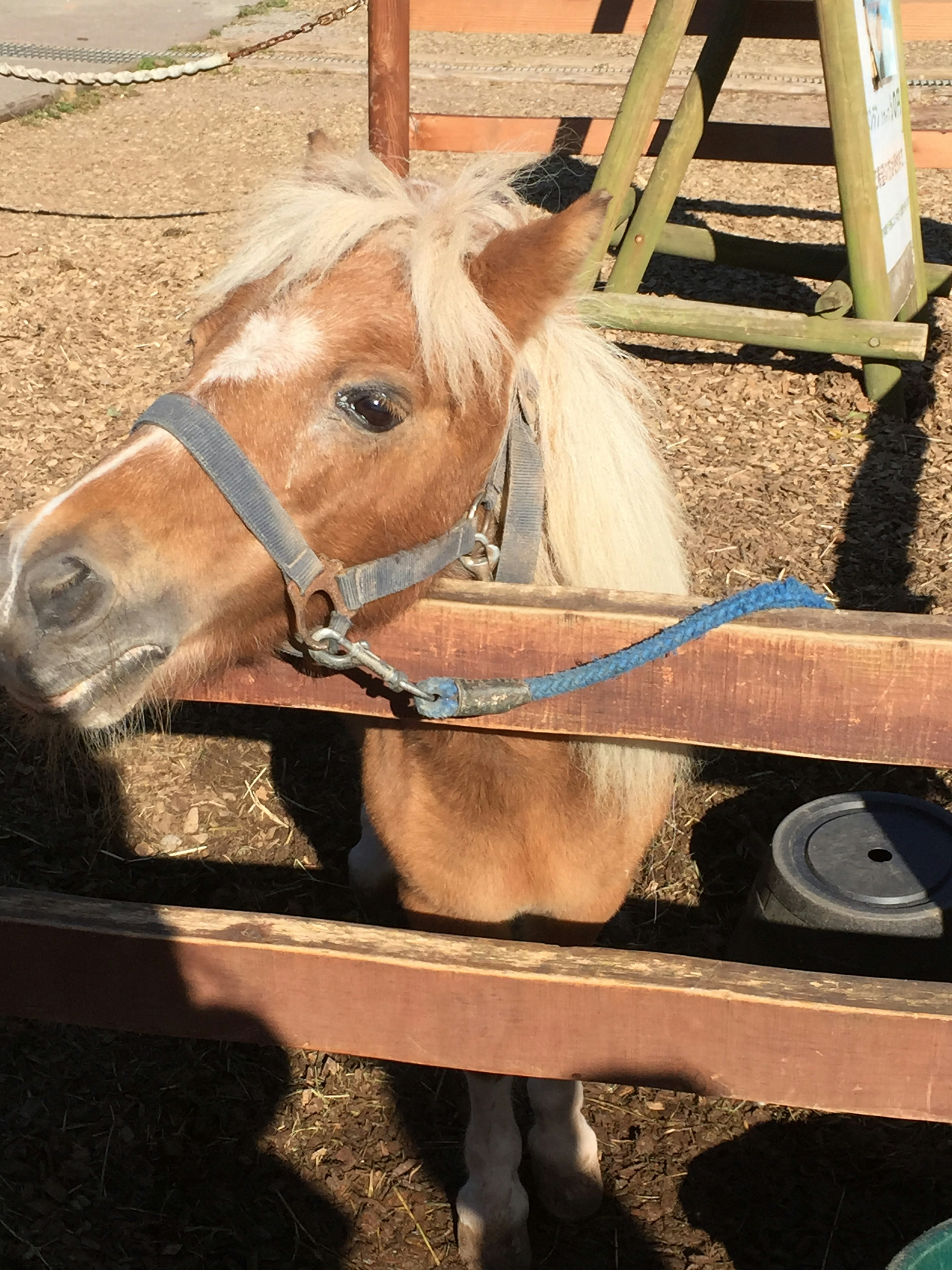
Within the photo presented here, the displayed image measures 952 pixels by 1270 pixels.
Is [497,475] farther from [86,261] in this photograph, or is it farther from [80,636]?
[86,261]

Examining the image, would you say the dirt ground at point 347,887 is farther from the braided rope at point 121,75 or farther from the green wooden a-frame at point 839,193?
the braided rope at point 121,75

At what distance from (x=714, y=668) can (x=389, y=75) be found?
3671 mm

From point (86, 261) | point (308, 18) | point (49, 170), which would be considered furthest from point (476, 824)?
point (308, 18)

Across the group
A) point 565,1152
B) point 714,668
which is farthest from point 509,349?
point 565,1152

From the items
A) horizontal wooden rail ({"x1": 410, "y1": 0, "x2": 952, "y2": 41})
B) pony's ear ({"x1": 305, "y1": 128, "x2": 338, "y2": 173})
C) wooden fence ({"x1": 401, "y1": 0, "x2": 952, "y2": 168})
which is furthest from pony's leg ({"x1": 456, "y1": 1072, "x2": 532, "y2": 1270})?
horizontal wooden rail ({"x1": 410, "y1": 0, "x2": 952, "y2": 41})

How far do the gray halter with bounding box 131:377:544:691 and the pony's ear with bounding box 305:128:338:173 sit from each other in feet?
2.16

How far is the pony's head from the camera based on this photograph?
5.18 ft

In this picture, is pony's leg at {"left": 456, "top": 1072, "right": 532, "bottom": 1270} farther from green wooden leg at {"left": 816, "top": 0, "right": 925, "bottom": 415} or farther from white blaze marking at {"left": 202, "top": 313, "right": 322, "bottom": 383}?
green wooden leg at {"left": 816, "top": 0, "right": 925, "bottom": 415}

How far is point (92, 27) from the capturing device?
14133 millimetres

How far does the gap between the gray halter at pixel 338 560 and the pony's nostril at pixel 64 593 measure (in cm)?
26

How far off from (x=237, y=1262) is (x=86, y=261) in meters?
6.54

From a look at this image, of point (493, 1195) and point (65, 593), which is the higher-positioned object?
point (65, 593)

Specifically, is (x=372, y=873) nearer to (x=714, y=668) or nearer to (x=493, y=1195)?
(x=493, y=1195)

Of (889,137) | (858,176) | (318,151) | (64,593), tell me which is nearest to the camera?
(64,593)
